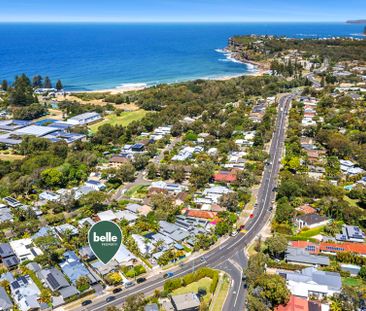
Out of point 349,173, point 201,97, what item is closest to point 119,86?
point 201,97

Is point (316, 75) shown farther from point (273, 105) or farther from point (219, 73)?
point (273, 105)

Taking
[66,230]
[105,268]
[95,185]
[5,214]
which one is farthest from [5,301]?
[95,185]

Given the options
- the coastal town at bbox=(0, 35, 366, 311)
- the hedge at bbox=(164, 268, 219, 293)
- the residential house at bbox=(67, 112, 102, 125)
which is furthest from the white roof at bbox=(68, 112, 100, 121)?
the hedge at bbox=(164, 268, 219, 293)

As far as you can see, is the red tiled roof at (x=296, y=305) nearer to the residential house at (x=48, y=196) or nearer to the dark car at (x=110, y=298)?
the dark car at (x=110, y=298)

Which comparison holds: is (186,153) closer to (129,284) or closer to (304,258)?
(304,258)

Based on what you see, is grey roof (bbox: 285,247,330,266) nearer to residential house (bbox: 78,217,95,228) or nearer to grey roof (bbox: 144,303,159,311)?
grey roof (bbox: 144,303,159,311)


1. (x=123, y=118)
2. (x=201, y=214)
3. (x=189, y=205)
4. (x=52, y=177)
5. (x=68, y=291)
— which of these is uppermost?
(x=123, y=118)

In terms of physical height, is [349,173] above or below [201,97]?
below
